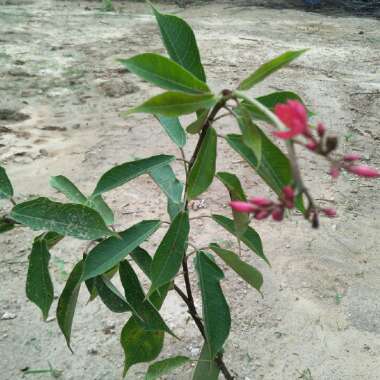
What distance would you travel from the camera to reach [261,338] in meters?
1.66

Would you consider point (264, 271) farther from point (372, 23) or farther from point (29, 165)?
point (372, 23)

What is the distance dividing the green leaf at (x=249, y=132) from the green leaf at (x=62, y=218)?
336mm

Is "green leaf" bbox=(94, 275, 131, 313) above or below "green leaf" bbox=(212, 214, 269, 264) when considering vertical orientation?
below

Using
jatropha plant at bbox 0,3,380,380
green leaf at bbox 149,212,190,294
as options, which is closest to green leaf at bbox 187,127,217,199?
jatropha plant at bbox 0,3,380,380

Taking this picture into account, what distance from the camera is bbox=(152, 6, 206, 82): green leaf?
0.86 m

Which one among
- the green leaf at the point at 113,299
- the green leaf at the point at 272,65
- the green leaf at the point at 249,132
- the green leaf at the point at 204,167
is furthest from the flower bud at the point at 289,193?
the green leaf at the point at 113,299

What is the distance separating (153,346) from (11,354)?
0.72m

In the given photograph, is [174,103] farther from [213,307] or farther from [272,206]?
[213,307]

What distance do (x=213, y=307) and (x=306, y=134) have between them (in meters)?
0.64

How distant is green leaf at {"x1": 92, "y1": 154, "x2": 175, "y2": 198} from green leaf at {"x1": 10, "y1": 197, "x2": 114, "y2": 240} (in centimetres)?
6

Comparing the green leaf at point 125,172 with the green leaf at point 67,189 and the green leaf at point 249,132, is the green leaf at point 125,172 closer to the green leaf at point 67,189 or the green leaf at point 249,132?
the green leaf at point 67,189

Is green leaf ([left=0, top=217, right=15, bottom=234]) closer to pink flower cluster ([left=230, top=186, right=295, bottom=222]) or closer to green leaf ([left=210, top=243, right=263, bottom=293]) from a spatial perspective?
green leaf ([left=210, top=243, right=263, bottom=293])

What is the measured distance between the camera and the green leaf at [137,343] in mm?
1094

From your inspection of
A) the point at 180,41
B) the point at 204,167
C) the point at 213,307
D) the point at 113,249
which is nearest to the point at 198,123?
the point at 204,167
